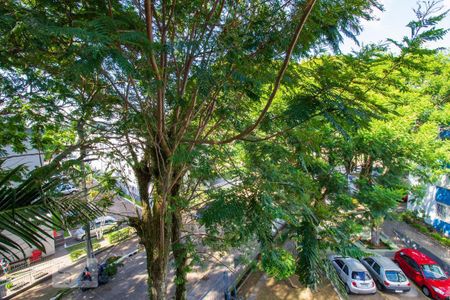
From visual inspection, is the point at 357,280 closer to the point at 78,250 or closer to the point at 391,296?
the point at 391,296

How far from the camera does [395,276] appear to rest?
359 inches

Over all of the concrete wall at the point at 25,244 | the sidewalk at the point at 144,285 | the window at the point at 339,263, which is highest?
the concrete wall at the point at 25,244

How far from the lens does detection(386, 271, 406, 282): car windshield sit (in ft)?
29.6

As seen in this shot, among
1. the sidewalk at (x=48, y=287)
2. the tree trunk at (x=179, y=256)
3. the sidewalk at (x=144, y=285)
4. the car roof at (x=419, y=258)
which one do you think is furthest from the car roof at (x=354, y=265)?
the sidewalk at (x=48, y=287)

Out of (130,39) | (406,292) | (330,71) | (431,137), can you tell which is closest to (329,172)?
(431,137)

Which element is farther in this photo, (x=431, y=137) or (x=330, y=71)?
(x=431, y=137)

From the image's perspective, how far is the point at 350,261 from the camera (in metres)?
9.69

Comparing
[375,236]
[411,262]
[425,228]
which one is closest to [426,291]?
[411,262]

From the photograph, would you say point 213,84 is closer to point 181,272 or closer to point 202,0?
point 202,0

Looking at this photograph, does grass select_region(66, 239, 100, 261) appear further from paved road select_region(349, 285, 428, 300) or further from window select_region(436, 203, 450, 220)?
window select_region(436, 203, 450, 220)

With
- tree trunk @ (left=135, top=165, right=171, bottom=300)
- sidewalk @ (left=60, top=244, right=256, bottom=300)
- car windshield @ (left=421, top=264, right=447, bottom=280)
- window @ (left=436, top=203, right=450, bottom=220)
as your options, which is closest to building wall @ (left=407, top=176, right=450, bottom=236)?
window @ (left=436, top=203, right=450, bottom=220)

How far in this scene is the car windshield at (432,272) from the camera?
924cm

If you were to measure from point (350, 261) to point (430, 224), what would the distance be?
7809 mm

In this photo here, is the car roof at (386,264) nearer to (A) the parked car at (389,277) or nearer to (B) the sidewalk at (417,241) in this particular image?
(A) the parked car at (389,277)
